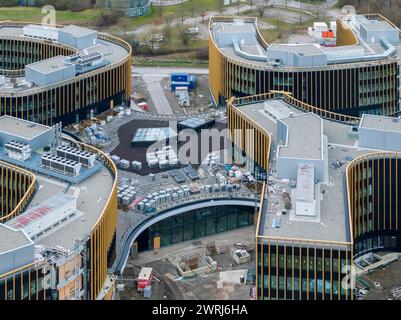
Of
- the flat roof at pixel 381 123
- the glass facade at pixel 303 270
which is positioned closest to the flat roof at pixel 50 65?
the flat roof at pixel 381 123

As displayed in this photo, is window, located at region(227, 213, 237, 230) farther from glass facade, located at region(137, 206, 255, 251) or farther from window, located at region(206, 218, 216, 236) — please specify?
window, located at region(206, 218, 216, 236)

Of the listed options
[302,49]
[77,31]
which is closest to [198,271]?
[302,49]

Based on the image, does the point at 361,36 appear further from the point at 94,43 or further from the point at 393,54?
the point at 94,43

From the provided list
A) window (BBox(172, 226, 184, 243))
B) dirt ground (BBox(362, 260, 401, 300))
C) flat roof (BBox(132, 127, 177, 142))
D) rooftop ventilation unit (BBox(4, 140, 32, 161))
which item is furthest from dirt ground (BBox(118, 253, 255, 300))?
flat roof (BBox(132, 127, 177, 142))

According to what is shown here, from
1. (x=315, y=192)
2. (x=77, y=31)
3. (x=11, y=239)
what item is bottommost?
(x=11, y=239)

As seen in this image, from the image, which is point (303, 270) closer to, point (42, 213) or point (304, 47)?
point (42, 213)

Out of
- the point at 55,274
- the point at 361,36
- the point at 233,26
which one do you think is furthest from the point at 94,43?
the point at 55,274

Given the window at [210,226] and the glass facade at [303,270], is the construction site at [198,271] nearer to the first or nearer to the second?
the window at [210,226]
